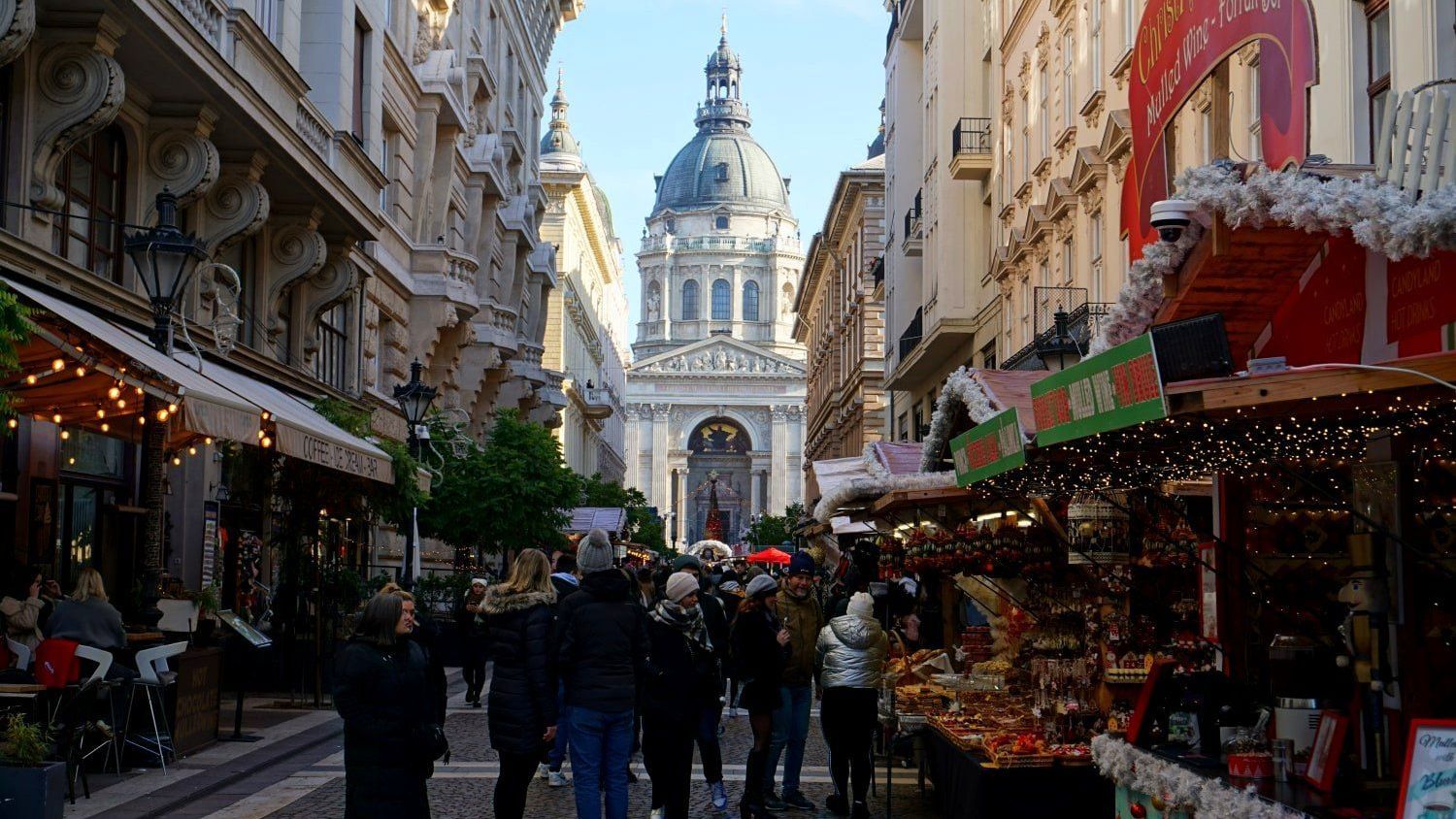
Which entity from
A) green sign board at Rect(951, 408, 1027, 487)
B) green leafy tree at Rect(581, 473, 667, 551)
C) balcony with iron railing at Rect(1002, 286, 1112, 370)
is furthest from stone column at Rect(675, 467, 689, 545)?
green sign board at Rect(951, 408, 1027, 487)

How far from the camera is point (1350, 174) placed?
664 centimetres

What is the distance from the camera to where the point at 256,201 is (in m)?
18.6

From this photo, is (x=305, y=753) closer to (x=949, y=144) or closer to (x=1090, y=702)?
(x=1090, y=702)

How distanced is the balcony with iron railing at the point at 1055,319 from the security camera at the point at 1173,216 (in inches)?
421

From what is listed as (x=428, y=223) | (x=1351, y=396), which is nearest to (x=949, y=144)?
(x=428, y=223)

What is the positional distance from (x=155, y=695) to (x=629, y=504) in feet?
196

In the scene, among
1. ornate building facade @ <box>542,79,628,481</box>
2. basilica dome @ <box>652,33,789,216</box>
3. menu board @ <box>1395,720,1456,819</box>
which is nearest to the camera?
menu board @ <box>1395,720,1456,819</box>

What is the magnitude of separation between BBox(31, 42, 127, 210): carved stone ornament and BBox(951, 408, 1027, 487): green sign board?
8.03 meters

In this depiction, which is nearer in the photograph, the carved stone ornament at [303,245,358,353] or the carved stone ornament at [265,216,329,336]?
the carved stone ornament at [265,216,329,336]

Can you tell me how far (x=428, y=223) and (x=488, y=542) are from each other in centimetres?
593

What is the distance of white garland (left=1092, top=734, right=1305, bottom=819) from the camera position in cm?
656

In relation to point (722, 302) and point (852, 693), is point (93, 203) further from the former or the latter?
point (722, 302)

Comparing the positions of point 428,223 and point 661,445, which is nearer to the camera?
point 428,223

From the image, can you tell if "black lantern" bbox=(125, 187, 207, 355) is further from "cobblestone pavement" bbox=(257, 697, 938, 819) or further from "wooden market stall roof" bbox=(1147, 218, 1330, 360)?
"wooden market stall roof" bbox=(1147, 218, 1330, 360)
